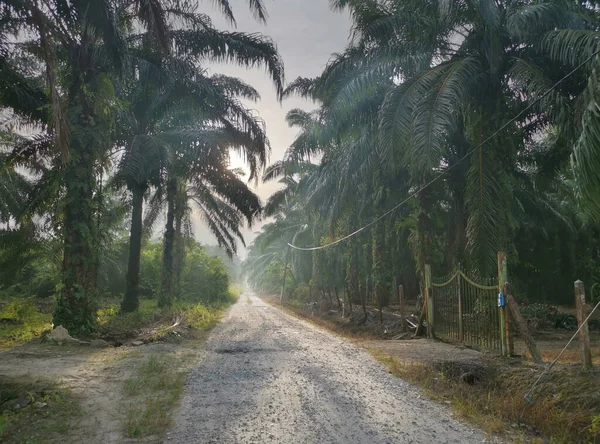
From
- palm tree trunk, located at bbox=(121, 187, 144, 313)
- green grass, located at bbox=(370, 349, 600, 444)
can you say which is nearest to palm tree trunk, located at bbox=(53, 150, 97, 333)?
palm tree trunk, located at bbox=(121, 187, 144, 313)

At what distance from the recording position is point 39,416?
491cm

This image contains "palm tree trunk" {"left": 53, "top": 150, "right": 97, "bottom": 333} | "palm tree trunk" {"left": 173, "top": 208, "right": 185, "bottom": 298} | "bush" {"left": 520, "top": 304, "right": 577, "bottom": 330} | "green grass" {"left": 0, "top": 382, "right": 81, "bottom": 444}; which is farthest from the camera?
"palm tree trunk" {"left": 173, "top": 208, "right": 185, "bottom": 298}

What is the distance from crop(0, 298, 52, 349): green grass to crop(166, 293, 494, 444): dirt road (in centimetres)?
503

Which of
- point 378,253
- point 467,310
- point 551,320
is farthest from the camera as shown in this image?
point 378,253

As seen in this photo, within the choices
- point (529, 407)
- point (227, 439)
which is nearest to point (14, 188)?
point (227, 439)

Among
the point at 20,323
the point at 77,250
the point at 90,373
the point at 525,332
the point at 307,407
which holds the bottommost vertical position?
the point at 307,407

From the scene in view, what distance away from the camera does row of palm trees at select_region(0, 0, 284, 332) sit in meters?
9.61

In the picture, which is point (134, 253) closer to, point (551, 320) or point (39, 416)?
point (39, 416)

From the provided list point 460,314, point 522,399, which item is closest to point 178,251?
point 460,314

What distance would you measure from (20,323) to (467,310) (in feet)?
38.2

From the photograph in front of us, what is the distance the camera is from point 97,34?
10.0 metres

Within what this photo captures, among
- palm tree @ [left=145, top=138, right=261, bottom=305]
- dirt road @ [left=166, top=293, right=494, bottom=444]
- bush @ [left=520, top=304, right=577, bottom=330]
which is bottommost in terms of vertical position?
dirt road @ [left=166, top=293, right=494, bottom=444]

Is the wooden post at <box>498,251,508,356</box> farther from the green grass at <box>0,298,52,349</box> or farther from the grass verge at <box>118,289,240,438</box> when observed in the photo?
the green grass at <box>0,298,52,349</box>

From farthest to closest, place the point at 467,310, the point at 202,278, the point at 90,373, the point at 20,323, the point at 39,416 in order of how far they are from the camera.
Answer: the point at 202,278 < the point at 20,323 < the point at 467,310 < the point at 90,373 < the point at 39,416
